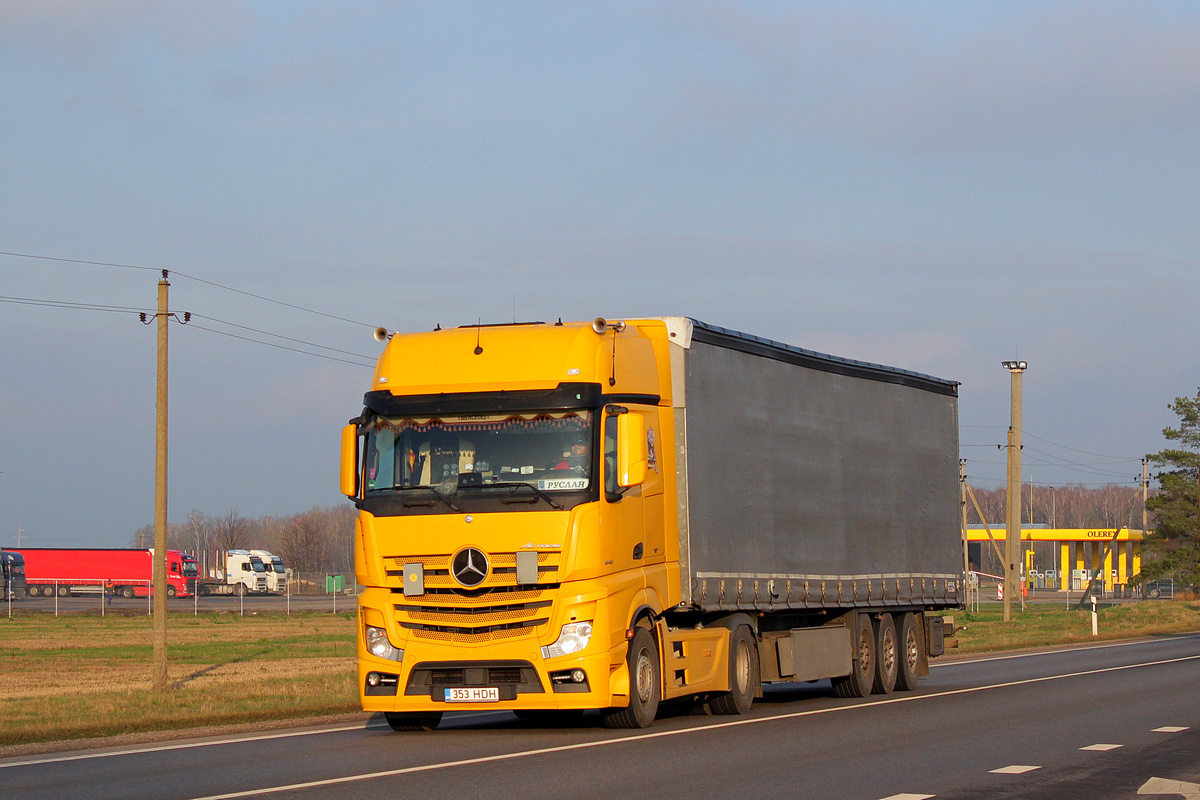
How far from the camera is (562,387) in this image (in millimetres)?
14180

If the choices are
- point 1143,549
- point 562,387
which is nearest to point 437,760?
point 562,387

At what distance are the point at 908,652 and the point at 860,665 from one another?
1978 mm

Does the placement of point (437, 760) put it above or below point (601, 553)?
below

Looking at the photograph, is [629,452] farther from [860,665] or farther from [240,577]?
[240,577]

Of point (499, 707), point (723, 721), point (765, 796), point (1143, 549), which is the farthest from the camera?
point (1143, 549)

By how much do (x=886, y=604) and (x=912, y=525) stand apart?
1598 mm

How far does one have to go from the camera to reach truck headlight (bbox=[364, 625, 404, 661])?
14125 millimetres

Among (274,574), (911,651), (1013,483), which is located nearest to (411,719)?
(911,651)

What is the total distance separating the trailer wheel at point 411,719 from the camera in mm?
15062

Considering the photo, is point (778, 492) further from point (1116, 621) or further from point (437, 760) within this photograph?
point (1116, 621)

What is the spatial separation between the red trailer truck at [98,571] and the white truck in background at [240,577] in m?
4.79

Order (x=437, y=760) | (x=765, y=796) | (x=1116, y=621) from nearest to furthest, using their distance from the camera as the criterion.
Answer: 1. (x=765, y=796)
2. (x=437, y=760)
3. (x=1116, y=621)

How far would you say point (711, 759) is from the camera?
12109 mm

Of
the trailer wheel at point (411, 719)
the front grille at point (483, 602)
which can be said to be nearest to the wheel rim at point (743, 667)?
the trailer wheel at point (411, 719)
